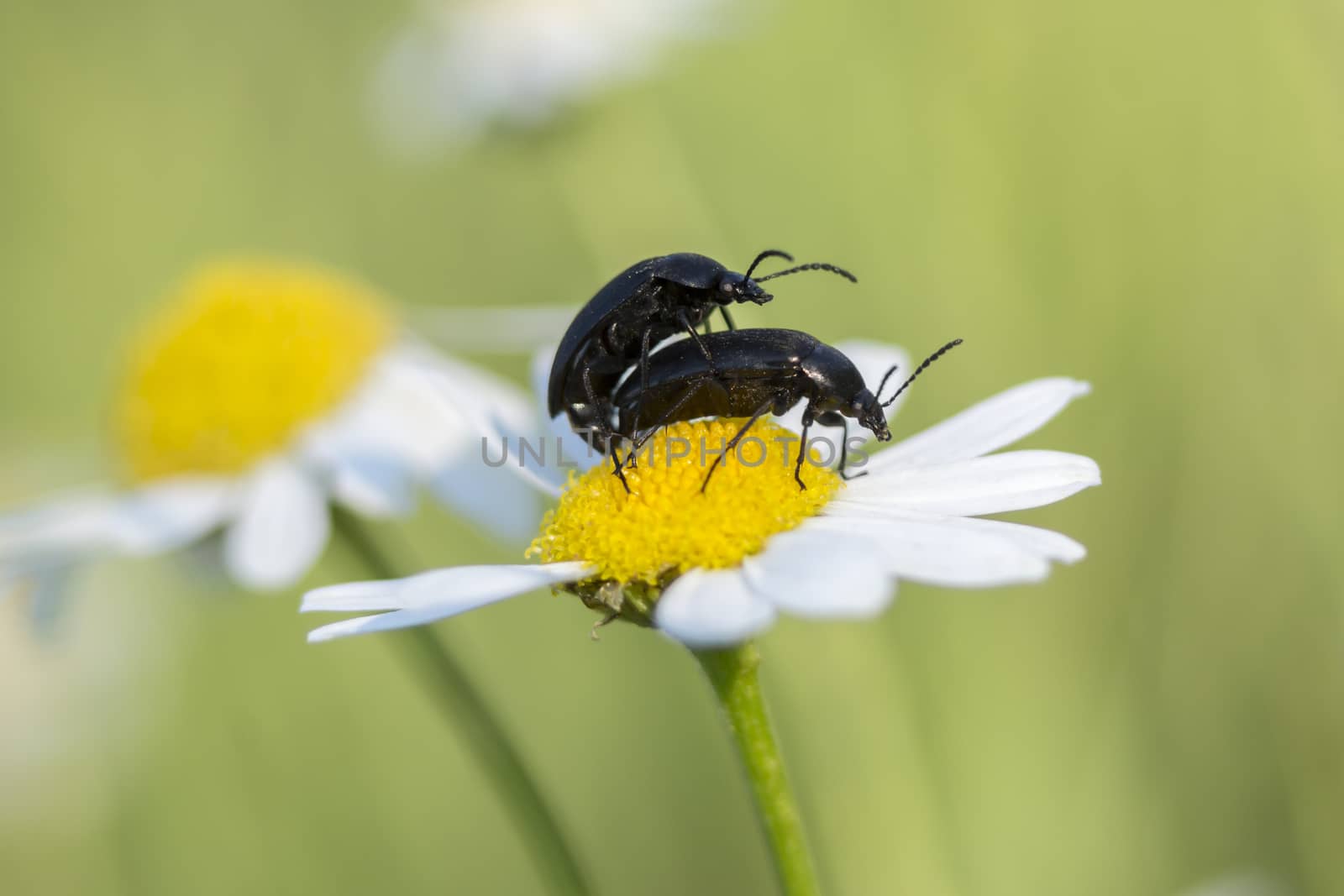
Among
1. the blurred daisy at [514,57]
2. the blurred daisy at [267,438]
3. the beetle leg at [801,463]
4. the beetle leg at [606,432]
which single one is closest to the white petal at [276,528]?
the blurred daisy at [267,438]

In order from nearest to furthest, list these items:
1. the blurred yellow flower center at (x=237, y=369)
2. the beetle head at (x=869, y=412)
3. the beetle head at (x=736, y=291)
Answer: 1. the beetle head at (x=869, y=412)
2. the beetle head at (x=736, y=291)
3. the blurred yellow flower center at (x=237, y=369)

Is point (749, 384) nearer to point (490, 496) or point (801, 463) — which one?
point (801, 463)

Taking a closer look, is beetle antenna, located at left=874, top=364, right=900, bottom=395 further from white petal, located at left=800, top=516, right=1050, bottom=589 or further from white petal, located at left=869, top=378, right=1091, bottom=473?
white petal, located at left=800, top=516, right=1050, bottom=589

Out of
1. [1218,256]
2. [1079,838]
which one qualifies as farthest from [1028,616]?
[1218,256]

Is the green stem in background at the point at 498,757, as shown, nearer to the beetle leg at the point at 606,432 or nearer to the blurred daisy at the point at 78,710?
the beetle leg at the point at 606,432

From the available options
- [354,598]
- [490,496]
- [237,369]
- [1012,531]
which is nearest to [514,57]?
[237,369]

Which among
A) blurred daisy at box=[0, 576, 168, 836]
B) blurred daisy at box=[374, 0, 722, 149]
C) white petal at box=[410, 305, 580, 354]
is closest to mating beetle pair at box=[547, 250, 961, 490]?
white petal at box=[410, 305, 580, 354]
